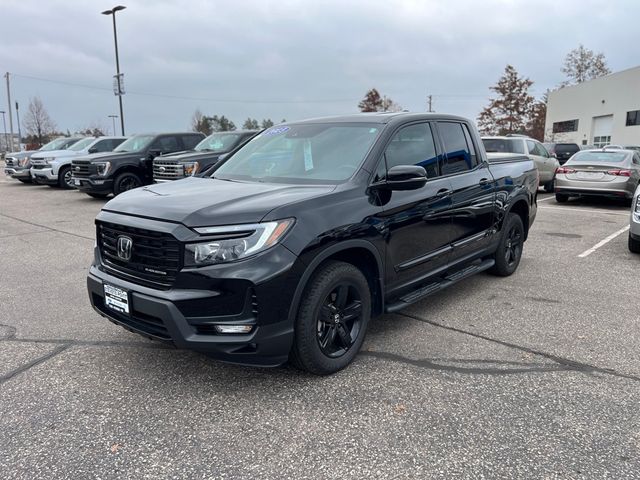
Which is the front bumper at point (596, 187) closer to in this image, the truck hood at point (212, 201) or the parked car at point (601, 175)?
the parked car at point (601, 175)

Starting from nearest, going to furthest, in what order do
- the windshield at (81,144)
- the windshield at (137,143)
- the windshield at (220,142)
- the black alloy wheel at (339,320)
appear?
1. the black alloy wheel at (339,320)
2. the windshield at (220,142)
3. the windshield at (137,143)
4. the windshield at (81,144)

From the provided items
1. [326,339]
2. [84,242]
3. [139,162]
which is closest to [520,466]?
[326,339]

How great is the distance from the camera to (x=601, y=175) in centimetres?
1220

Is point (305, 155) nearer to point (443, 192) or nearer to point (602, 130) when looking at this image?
point (443, 192)

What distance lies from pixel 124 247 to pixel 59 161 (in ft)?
53.6

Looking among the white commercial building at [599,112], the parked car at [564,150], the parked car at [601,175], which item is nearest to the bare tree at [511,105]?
the white commercial building at [599,112]

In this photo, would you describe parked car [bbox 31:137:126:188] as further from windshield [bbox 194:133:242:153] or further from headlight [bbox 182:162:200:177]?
headlight [bbox 182:162:200:177]

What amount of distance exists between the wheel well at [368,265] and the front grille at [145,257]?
1.09m

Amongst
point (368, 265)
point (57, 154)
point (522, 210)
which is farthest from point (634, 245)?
point (57, 154)

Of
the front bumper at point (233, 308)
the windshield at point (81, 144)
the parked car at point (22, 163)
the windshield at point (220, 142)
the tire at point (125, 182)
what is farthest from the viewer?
the parked car at point (22, 163)

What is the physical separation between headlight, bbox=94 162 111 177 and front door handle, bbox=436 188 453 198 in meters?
10.9

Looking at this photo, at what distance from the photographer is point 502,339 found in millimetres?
4203

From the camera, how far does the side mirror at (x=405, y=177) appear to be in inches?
144


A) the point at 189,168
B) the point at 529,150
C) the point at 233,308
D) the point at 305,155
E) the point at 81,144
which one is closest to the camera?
the point at 233,308
